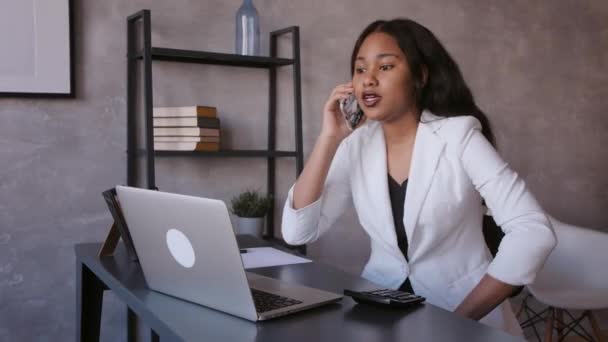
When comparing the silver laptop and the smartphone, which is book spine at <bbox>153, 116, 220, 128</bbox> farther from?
the silver laptop

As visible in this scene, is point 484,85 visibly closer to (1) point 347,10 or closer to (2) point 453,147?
(1) point 347,10

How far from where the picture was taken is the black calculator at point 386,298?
4.21ft

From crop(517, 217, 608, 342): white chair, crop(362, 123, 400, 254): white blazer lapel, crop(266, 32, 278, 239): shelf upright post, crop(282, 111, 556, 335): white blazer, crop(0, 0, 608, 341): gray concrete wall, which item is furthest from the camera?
crop(266, 32, 278, 239): shelf upright post

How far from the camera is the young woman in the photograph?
1.79 m

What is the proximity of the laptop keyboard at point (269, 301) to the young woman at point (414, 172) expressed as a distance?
22.6 inches

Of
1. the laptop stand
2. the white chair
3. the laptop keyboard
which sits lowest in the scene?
the white chair

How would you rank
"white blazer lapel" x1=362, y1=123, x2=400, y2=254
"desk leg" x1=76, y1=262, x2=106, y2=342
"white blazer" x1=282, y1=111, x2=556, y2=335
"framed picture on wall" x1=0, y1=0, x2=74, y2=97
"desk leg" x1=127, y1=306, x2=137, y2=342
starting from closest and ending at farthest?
"white blazer" x1=282, y1=111, x2=556, y2=335 → "white blazer lapel" x1=362, y1=123, x2=400, y2=254 → "desk leg" x1=76, y1=262, x2=106, y2=342 → "framed picture on wall" x1=0, y1=0, x2=74, y2=97 → "desk leg" x1=127, y1=306, x2=137, y2=342

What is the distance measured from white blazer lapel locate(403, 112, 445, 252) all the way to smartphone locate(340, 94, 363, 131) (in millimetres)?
215

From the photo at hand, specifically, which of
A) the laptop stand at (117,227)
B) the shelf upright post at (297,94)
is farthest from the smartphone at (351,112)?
the shelf upright post at (297,94)

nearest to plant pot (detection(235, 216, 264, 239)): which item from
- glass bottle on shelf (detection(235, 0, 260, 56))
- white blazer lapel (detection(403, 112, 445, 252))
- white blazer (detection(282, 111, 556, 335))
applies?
glass bottle on shelf (detection(235, 0, 260, 56))

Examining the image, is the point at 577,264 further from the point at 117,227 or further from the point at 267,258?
the point at 117,227

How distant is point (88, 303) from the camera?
6.45 feet

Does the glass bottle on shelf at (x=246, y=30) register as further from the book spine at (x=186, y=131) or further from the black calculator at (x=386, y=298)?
the black calculator at (x=386, y=298)

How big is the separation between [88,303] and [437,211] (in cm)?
104
